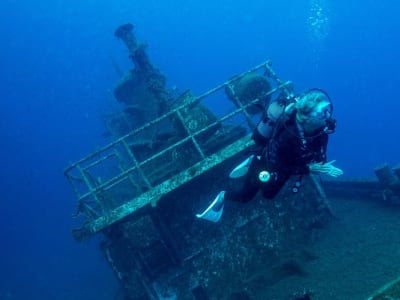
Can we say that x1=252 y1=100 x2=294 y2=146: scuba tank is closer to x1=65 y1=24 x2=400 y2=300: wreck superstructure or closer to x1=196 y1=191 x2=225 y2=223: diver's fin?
x1=196 y1=191 x2=225 y2=223: diver's fin

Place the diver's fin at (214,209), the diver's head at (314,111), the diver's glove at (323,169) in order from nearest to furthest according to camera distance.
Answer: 1. the diver's head at (314,111)
2. the diver's glove at (323,169)
3. the diver's fin at (214,209)

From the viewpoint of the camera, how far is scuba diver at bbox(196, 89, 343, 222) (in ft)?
13.4

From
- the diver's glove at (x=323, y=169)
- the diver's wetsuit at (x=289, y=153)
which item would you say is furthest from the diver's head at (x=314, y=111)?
the diver's glove at (x=323, y=169)

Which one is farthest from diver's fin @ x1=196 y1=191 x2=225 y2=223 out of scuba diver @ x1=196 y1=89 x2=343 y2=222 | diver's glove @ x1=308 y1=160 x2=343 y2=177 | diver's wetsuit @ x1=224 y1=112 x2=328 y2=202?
diver's glove @ x1=308 y1=160 x2=343 y2=177

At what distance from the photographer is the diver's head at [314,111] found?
4.04 metres

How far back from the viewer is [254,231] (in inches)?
349

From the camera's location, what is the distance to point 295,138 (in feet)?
13.9

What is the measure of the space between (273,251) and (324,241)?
1222 millimetres

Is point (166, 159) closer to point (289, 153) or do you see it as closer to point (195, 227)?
point (195, 227)

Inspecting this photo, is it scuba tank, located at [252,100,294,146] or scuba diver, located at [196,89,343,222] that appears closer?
scuba diver, located at [196,89,343,222]

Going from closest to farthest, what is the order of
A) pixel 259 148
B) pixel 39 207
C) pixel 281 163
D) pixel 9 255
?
pixel 281 163, pixel 259 148, pixel 9 255, pixel 39 207

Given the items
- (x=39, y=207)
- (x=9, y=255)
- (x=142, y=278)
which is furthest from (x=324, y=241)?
(x=39, y=207)

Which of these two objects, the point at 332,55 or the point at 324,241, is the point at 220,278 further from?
the point at 332,55

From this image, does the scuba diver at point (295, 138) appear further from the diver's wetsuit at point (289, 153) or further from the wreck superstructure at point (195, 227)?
the wreck superstructure at point (195, 227)
